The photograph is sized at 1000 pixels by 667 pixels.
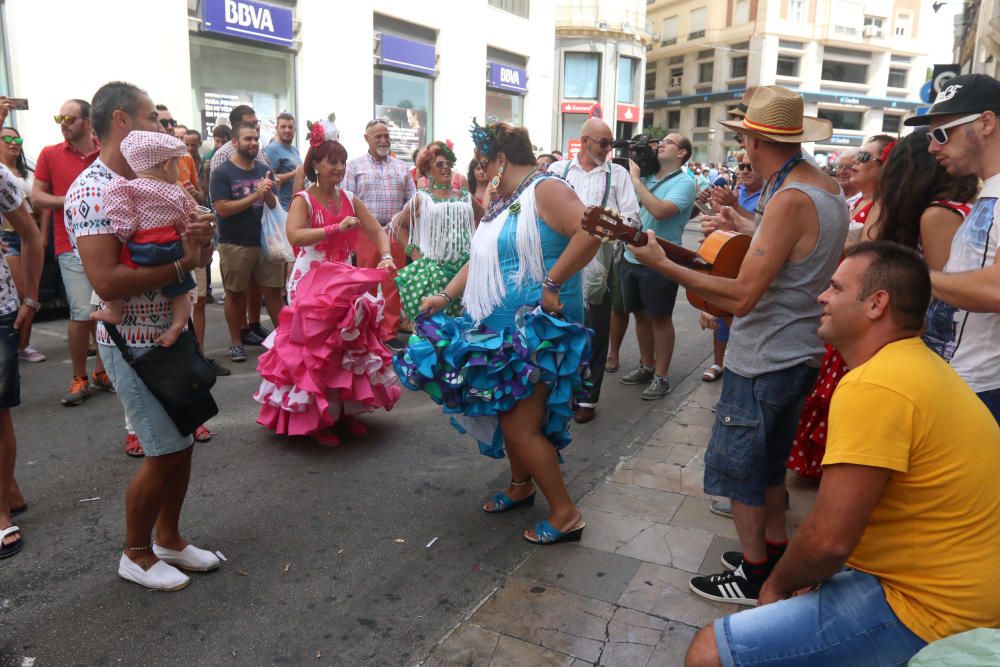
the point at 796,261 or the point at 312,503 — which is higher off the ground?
the point at 796,261

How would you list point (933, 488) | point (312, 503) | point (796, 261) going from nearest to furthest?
point (933, 488) < point (796, 261) < point (312, 503)

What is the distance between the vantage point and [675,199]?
5.69m

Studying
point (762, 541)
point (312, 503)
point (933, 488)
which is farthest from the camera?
point (312, 503)

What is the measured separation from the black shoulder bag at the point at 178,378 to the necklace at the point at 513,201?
1486mm

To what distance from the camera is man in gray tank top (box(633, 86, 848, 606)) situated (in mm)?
2697

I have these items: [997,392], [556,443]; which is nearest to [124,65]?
[556,443]

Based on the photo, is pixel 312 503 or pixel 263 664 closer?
pixel 263 664

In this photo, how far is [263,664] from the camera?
2.66m

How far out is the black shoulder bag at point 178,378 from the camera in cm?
293

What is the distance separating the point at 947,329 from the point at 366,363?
321 centimetres

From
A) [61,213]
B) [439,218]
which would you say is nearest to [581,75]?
[439,218]

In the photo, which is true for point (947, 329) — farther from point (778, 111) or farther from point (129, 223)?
point (129, 223)

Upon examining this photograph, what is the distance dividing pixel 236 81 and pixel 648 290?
409 inches

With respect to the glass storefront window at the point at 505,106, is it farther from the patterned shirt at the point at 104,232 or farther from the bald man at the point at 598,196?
the patterned shirt at the point at 104,232
